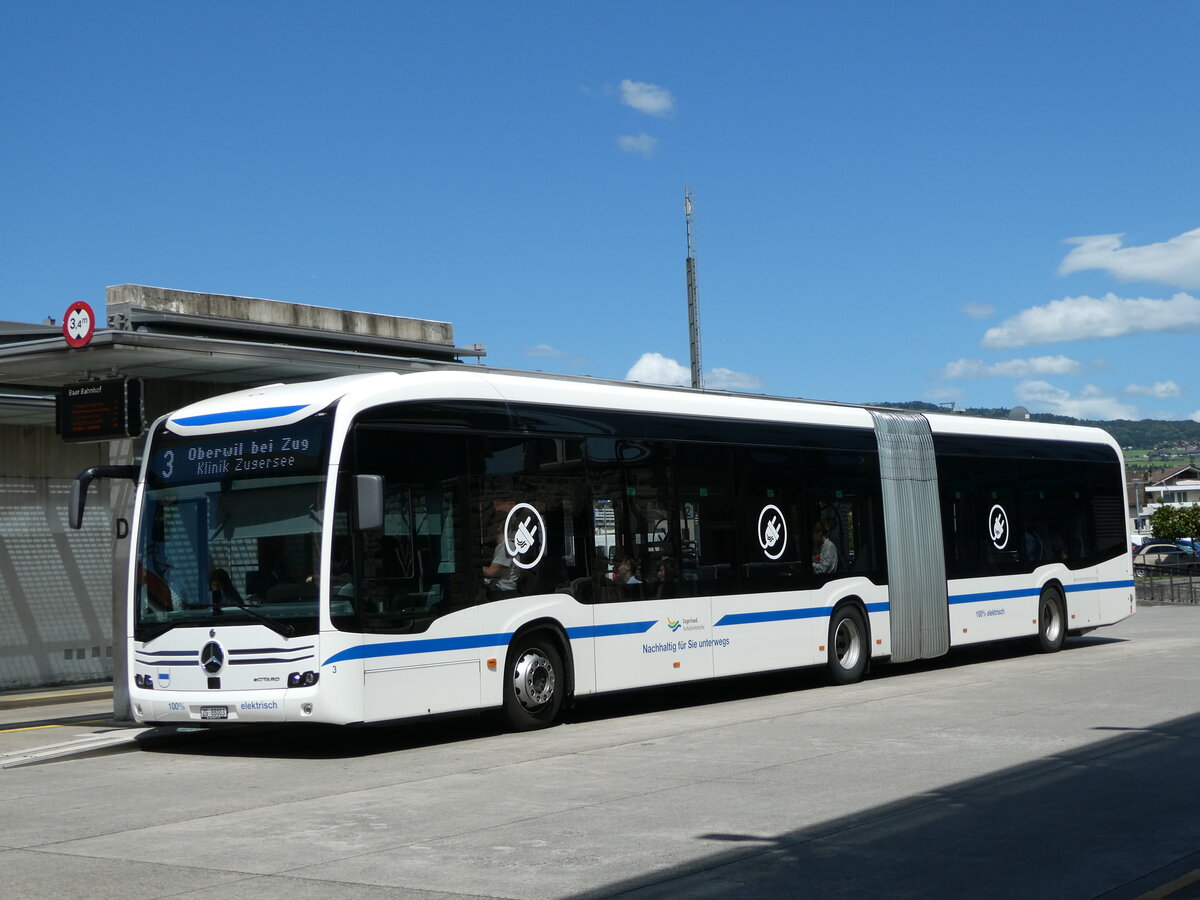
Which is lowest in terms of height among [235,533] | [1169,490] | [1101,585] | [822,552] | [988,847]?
[988,847]

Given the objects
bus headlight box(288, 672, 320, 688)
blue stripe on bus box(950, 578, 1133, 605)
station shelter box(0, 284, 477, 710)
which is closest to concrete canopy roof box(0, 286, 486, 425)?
station shelter box(0, 284, 477, 710)

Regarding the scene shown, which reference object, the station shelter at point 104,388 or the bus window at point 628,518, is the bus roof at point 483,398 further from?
the station shelter at point 104,388

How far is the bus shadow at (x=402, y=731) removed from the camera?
1350cm

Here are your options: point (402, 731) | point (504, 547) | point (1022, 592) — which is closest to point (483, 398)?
point (504, 547)

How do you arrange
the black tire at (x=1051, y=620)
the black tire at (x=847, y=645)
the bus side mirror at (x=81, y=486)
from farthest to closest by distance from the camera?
1. the black tire at (x=1051, y=620)
2. the black tire at (x=847, y=645)
3. the bus side mirror at (x=81, y=486)

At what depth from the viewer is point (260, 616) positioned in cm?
1229

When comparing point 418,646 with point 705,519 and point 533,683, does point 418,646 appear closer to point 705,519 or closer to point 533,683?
point 533,683

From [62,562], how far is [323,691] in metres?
11.1

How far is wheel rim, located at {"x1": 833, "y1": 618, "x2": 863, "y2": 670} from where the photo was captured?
18281 millimetres

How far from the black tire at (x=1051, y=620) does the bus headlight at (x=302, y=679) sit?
13.1 m

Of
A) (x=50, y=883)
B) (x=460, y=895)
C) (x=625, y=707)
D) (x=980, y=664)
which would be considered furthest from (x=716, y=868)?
(x=980, y=664)

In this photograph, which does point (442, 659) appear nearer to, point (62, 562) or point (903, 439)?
point (903, 439)

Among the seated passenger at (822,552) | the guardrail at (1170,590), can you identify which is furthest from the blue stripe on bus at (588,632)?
the guardrail at (1170,590)

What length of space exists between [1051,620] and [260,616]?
13766mm
